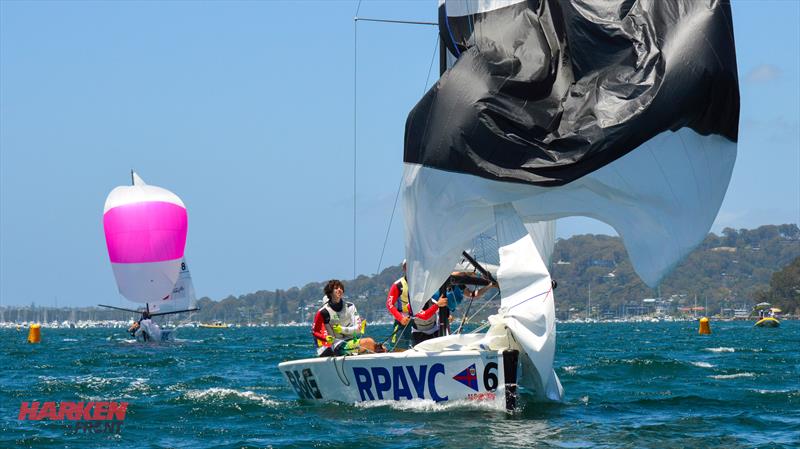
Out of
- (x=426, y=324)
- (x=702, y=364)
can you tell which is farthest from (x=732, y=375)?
(x=426, y=324)

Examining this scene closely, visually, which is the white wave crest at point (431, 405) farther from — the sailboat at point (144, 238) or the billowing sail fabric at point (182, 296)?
the billowing sail fabric at point (182, 296)

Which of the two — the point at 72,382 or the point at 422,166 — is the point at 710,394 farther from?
the point at 72,382

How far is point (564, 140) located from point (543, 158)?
Result: 12.2 inches

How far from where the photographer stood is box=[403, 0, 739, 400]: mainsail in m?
11.9

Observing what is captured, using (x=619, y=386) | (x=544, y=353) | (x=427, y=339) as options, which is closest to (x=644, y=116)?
(x=544, y=353)

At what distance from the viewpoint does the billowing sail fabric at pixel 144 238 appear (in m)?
37.2

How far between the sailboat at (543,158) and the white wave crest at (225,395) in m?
1.80

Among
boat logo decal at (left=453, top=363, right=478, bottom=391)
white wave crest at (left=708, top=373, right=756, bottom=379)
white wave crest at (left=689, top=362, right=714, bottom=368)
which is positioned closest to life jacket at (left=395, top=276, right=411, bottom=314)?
boat logo decal at (left=453, top=363, right=478, bottom=391)

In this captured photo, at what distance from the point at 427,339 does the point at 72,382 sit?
26.1 ft

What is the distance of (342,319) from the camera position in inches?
547

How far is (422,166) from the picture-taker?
1330 cm

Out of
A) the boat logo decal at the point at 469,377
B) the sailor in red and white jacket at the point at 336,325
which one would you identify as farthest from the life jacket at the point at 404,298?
the boat logo decal at the point at 469,377

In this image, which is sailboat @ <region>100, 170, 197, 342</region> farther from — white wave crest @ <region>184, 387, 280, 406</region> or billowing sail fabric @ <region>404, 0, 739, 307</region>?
billowing sail fabric @ <region>404, 0, 739, 307</region>

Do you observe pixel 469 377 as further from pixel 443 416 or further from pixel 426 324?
pixel 426 324
